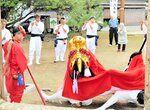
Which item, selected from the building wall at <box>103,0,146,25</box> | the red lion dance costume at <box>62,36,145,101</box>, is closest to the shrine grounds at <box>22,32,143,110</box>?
the red lion dance costume at <box>62,36,145,101</box>

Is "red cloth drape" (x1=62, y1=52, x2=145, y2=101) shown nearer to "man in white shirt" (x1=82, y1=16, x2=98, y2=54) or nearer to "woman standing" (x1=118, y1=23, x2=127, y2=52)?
"man in white shirt" (x1=82, y1=16, x2=98, y2=54)

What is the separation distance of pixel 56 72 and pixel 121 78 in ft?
13.8

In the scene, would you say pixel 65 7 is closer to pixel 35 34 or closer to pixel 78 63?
pixel 35 34

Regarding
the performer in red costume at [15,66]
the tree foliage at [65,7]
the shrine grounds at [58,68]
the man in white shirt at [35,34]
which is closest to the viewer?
the performer in red costume at [15,66]

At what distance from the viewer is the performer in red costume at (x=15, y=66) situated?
19.4 feet

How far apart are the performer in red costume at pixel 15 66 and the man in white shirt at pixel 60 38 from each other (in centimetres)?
630

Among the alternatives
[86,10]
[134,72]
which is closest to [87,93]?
[134,72]

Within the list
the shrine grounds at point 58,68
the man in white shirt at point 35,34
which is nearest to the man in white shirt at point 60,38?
the shrine grounds at point 58,68

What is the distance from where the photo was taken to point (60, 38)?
498 inches

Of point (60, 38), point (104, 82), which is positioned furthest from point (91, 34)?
point (104, 82)

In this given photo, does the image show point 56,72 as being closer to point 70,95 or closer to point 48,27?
point 70,95

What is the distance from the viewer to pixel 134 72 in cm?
710

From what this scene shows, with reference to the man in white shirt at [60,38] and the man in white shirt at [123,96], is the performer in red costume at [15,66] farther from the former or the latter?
the man in white shirt at [60,38]

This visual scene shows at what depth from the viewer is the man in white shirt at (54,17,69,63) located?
1244 cm
